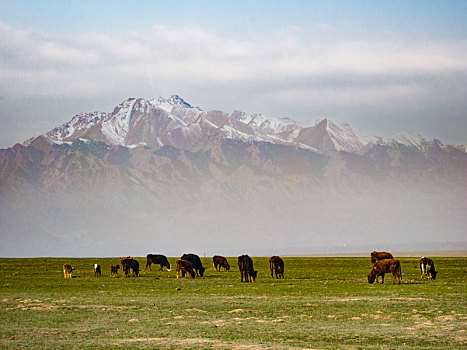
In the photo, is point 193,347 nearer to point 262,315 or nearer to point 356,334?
point 356,334

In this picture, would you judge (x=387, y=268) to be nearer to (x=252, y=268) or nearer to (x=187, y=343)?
(x=252, y=268)

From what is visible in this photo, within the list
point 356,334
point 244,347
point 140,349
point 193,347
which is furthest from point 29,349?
point 356,334

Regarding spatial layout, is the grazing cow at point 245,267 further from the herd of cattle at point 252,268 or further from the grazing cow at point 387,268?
the grazing cow at point 387,268

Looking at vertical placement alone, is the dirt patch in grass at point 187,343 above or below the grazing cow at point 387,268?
below

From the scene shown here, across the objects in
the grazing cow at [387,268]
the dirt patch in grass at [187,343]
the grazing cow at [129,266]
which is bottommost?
the dirt patch in grass at [187,343]

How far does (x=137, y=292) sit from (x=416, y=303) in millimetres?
17629

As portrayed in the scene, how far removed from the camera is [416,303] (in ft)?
110

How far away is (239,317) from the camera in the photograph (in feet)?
97.5

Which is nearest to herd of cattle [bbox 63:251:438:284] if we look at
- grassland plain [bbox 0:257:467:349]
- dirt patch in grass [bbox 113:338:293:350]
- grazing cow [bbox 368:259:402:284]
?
grazing cow [bbox 368:259:402:284]

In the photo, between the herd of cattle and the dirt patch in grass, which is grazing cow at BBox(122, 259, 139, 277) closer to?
the herd of cattle

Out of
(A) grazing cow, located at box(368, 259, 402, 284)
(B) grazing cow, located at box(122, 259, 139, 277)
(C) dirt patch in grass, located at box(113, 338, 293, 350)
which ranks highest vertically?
(B) grazing cow, located at box(122, 259, 139, 277)

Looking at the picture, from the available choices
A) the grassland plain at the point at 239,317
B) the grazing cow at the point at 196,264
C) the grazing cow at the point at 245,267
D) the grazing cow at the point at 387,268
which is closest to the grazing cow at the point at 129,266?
the grazing cow at the point at 196,264

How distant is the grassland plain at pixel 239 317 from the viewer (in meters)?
23.5

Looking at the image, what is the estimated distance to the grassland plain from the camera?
23531 mm
